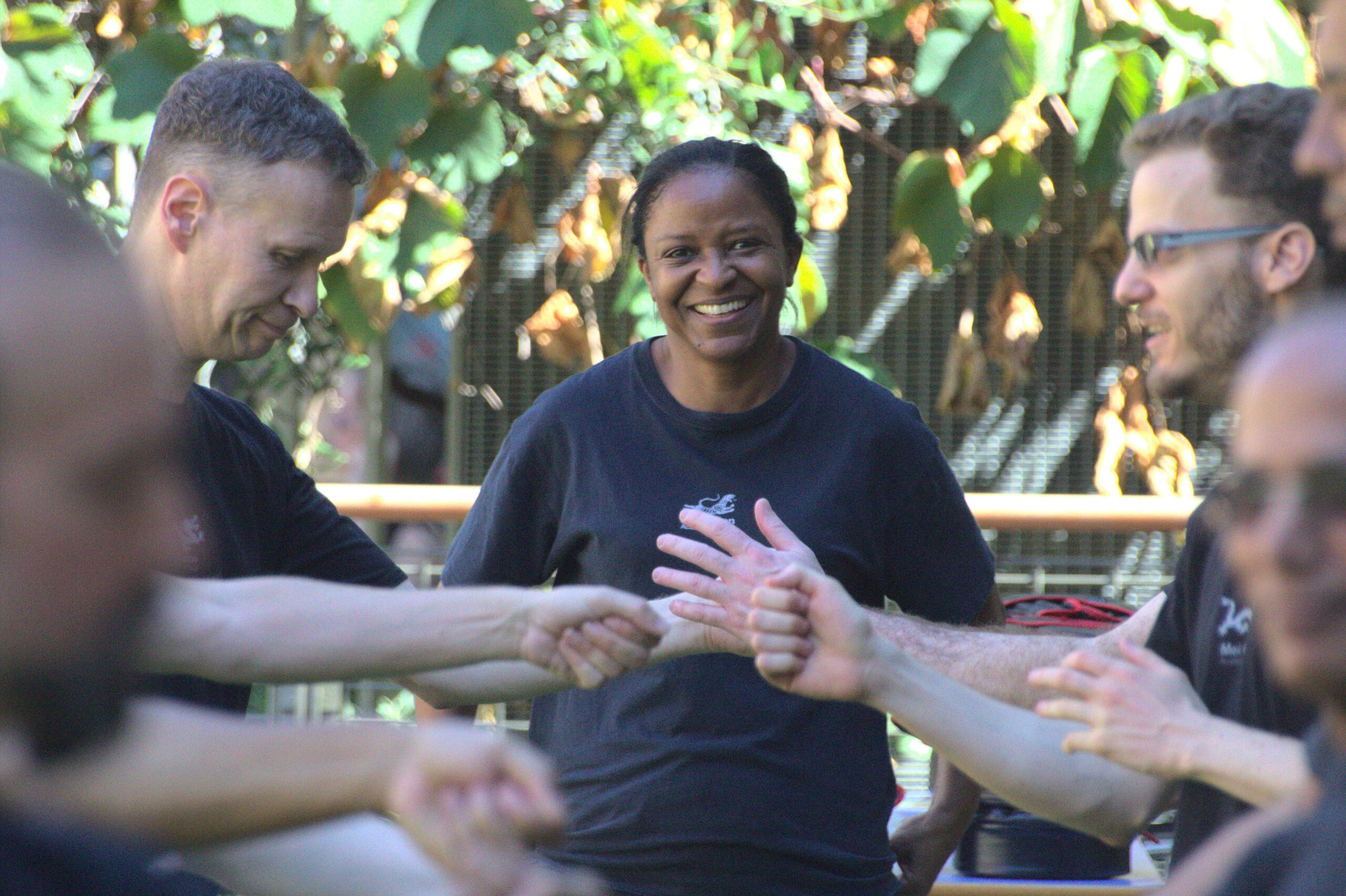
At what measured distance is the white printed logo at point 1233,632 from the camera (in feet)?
5.97

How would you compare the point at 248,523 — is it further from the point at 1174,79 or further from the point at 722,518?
the point at 1174,79

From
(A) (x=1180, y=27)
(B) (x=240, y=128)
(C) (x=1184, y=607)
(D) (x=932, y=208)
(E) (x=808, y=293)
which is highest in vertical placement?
(A) (x=1180, y=27)

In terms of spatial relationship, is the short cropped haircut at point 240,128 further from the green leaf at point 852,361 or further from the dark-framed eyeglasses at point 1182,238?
the green leaf at point 852,361

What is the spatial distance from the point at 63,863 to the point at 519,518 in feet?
5.39

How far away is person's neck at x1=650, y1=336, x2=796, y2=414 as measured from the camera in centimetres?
266

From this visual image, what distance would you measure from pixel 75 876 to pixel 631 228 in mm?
2033

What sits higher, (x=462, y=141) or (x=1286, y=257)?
(x=462, y=141)

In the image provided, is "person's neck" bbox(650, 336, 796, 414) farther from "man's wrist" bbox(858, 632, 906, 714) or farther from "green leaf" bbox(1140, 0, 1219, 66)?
"green leaf" bbox(1140, 0, 1219, 66)

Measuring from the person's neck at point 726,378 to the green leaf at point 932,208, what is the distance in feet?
7.72

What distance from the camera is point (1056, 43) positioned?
432cm

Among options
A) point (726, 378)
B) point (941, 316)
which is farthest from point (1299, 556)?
point (941, 316)

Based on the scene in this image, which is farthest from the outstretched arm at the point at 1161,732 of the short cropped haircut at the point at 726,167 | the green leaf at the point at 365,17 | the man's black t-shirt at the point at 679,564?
the green leaf at the point at 365,17

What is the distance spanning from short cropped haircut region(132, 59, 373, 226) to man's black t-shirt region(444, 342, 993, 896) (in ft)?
2.03

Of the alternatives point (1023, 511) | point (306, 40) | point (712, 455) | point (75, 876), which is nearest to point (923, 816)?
point (712, 455)
